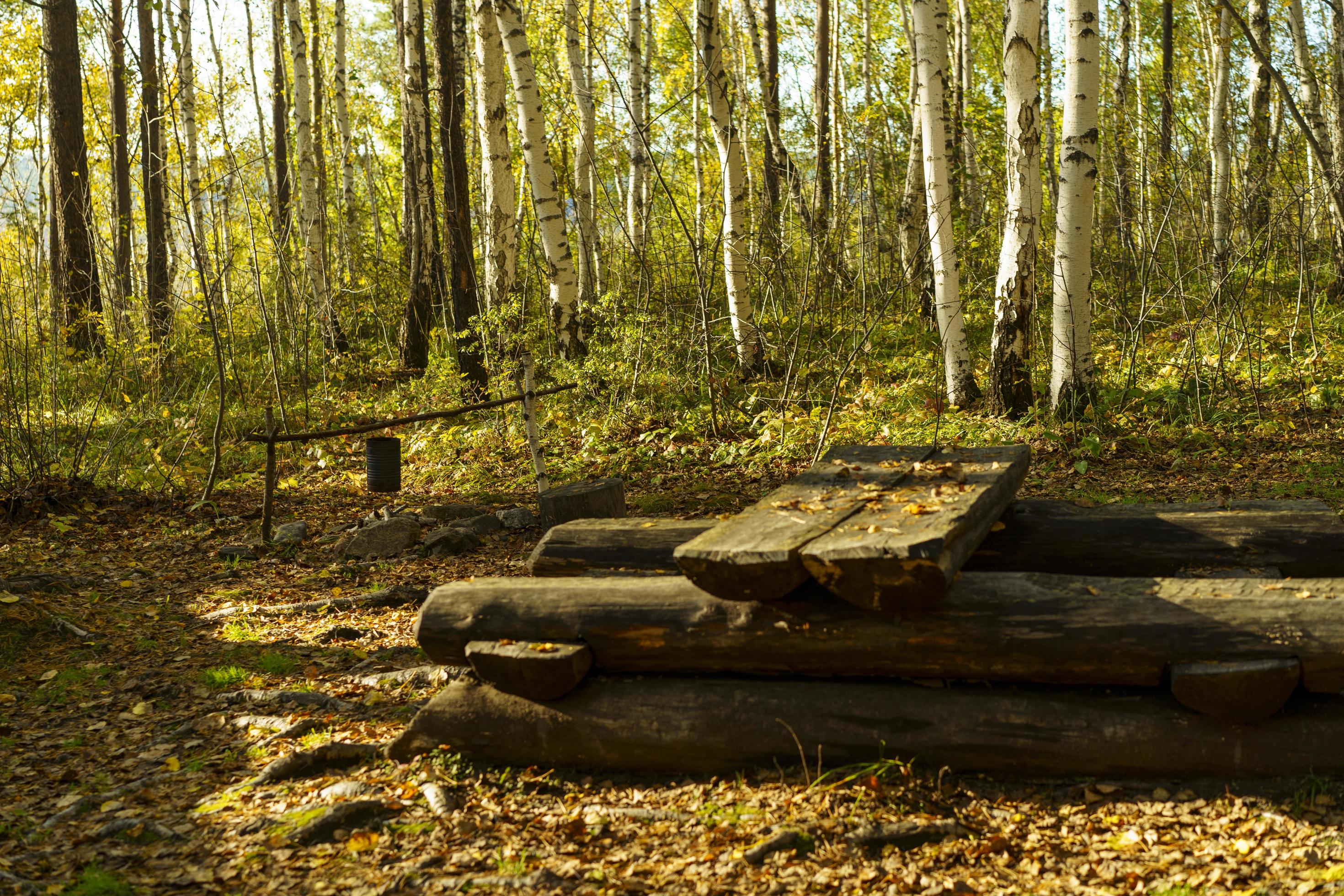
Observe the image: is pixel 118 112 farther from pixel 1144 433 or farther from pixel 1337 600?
pixel 1337 600

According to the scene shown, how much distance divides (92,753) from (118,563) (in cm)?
355

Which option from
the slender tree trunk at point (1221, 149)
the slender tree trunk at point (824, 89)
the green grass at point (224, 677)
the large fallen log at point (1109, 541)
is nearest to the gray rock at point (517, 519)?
the green grass at point (224, 677)

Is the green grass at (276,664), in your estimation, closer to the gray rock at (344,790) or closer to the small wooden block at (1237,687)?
the gray rock at (344,790)

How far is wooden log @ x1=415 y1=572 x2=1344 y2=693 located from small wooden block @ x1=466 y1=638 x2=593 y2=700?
75 mm

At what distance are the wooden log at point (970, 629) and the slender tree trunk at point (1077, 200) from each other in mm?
5301

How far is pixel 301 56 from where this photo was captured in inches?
571

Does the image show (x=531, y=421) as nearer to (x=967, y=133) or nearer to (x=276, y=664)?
(x=276, y=664)

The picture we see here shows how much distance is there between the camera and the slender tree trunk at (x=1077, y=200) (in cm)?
799

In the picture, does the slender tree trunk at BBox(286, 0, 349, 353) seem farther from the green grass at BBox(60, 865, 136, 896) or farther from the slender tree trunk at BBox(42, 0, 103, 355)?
the green grass at BBox(60, 865, 136, 896)

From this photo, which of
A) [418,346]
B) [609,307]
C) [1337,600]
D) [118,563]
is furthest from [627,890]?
[418,346]

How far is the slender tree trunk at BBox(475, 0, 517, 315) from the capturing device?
34.0ft

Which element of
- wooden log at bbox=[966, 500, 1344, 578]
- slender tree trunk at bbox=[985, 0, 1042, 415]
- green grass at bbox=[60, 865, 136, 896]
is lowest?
green grass at bbox=[60, 865, 136, 896]

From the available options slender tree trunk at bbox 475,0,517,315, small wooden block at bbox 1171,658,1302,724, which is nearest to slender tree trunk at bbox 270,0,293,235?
slender tree trunk at bbox 475,0,517,315

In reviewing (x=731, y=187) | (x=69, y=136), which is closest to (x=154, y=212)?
(x=69, y=136)
